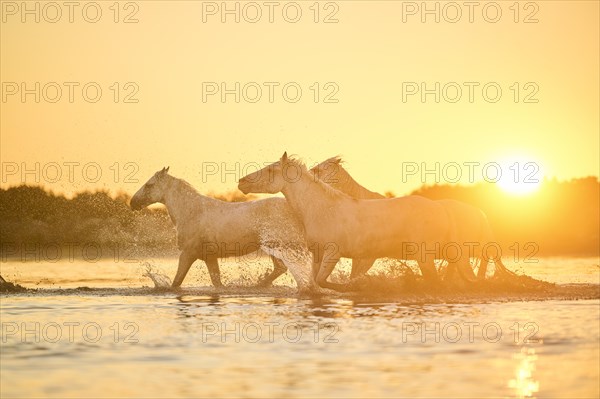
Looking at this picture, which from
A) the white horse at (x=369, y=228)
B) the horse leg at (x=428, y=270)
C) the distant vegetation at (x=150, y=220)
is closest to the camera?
the white horse at (x=369, y=228)

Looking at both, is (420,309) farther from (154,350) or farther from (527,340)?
(154,350)

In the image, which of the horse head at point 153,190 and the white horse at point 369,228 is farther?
the horse head at point 153,190

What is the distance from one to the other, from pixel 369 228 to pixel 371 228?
0.10ft

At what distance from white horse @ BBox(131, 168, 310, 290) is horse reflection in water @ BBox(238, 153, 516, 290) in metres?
1.39

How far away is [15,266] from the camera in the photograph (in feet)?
91.4

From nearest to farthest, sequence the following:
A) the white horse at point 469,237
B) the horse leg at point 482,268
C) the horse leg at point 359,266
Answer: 1. the white horse at point 469,237
2. the horse leg at point 482,268
3. the horse leg at point 359,266

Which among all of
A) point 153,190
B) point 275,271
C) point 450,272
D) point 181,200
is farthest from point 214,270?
point 450,272

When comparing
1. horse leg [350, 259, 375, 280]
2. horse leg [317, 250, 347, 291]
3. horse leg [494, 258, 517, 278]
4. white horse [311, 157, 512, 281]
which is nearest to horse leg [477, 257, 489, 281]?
white horse [311, 157, 512, 281]

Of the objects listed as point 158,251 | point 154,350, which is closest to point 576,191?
point 158,251

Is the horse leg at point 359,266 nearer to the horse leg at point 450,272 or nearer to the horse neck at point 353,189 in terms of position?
the horse neck at point 353,189

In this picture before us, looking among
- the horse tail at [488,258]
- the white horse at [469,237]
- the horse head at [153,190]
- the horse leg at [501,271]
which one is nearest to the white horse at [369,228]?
the white horse at [469,237]

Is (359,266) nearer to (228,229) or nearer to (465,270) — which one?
(465,270)

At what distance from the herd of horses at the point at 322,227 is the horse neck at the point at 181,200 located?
17 mm

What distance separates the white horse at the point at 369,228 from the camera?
1759 cm
